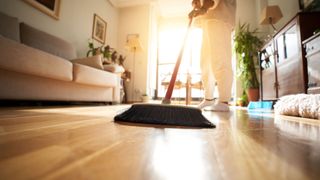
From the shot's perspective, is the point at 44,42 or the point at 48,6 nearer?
the point at 44,42

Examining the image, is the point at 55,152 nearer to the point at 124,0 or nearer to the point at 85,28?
the point at 85,28

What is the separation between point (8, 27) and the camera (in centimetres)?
230

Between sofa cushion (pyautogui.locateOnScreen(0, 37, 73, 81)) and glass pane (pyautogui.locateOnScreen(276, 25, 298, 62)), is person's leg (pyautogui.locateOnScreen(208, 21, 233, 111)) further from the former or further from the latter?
sofa cushion (pyautogui.locateOnScreen(0, 37, 73, 81))

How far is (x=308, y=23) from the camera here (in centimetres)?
198

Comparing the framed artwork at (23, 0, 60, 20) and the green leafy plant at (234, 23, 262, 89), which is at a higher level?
the framed artwork at (23, 0, 60, 20)

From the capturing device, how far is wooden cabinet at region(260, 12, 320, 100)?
197 centimetres

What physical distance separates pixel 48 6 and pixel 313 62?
3654 millimetres

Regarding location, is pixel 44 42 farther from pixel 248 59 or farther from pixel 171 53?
pixel 171 53

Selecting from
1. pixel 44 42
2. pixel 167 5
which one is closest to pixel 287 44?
pixel 44 42

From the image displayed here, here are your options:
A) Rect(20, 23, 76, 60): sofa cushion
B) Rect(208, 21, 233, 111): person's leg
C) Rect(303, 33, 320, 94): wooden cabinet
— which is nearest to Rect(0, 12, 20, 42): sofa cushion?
Rect(20, 23, 76, 60): sofa cushion

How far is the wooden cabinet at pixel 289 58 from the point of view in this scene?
6.46 ft

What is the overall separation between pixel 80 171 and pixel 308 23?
2506mm

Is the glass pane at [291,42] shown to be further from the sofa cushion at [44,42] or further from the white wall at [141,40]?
the white wall at [141,40]

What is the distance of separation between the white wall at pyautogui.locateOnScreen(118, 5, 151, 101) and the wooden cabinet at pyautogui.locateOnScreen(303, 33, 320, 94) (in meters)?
3.96
